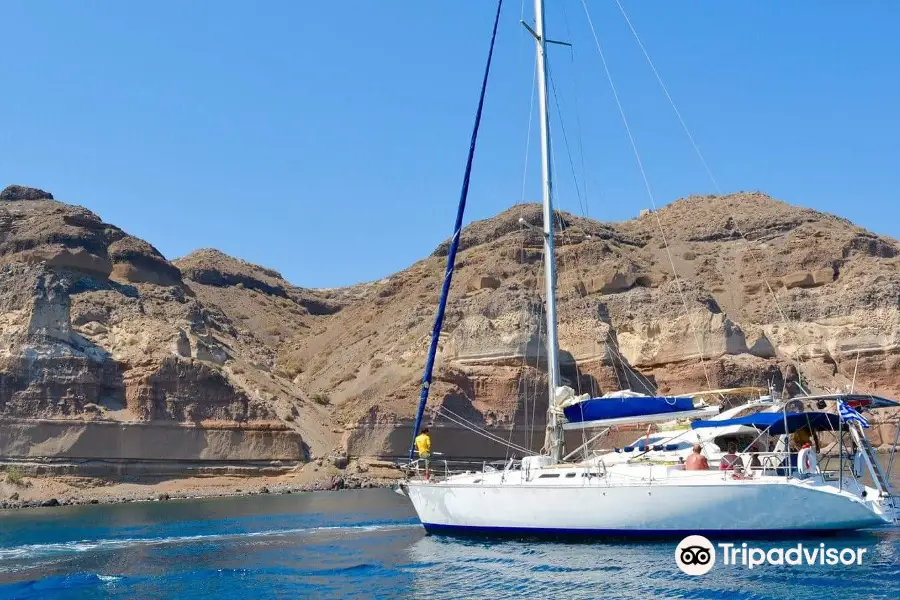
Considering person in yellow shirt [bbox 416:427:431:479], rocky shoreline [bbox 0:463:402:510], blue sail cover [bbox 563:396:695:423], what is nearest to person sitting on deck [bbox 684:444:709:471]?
blue sail cover [bbox 563:396:695:423]

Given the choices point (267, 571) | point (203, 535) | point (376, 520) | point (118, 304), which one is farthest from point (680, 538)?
point (118, 304)

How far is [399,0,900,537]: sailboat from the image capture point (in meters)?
19.9

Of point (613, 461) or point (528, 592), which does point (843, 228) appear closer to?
point (613, 461)

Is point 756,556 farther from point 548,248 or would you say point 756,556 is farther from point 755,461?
point 548,248

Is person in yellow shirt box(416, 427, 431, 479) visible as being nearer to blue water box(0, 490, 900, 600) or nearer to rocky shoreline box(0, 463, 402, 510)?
blue water box(0, 490, 900, 600)

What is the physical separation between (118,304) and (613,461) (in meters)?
47.4

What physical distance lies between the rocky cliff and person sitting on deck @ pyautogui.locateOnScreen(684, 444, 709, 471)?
19.5 m

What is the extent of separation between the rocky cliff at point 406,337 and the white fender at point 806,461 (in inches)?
783

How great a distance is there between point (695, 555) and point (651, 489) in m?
2.07

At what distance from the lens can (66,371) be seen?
168 feet

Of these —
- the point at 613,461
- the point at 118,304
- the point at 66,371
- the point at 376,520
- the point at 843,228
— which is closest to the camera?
the point at 613,461

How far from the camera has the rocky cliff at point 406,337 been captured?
52062 mm

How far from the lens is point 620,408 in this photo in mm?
24219

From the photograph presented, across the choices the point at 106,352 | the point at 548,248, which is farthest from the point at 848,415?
the point at 106,352
